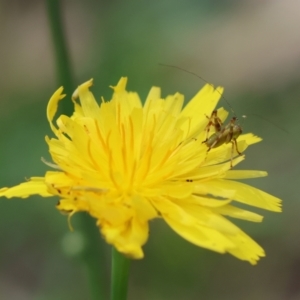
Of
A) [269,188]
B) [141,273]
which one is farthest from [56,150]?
[269,188]

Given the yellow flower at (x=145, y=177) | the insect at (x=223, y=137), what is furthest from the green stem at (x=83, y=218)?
the insect at (x=223, y=137)

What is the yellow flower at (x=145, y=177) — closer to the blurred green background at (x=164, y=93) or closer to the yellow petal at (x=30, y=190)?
the yellow petal at (x=30, y=190)

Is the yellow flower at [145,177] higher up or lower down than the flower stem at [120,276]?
higher up

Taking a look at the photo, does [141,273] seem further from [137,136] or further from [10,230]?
[137,136]

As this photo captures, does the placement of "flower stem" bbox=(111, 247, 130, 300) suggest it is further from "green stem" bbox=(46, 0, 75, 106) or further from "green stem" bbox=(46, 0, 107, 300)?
"green stem" bbox=(46, 0, 75, 106)

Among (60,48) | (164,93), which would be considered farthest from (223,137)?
(164,93)

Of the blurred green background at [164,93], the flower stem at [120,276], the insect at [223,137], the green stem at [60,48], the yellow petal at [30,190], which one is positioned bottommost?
the blurred green background at [164,93]

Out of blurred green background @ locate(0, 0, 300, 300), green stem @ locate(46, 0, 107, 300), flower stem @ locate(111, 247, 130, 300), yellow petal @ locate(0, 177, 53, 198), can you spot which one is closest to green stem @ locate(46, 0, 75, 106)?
green stem @ locate(46, 0, 107, 300)
